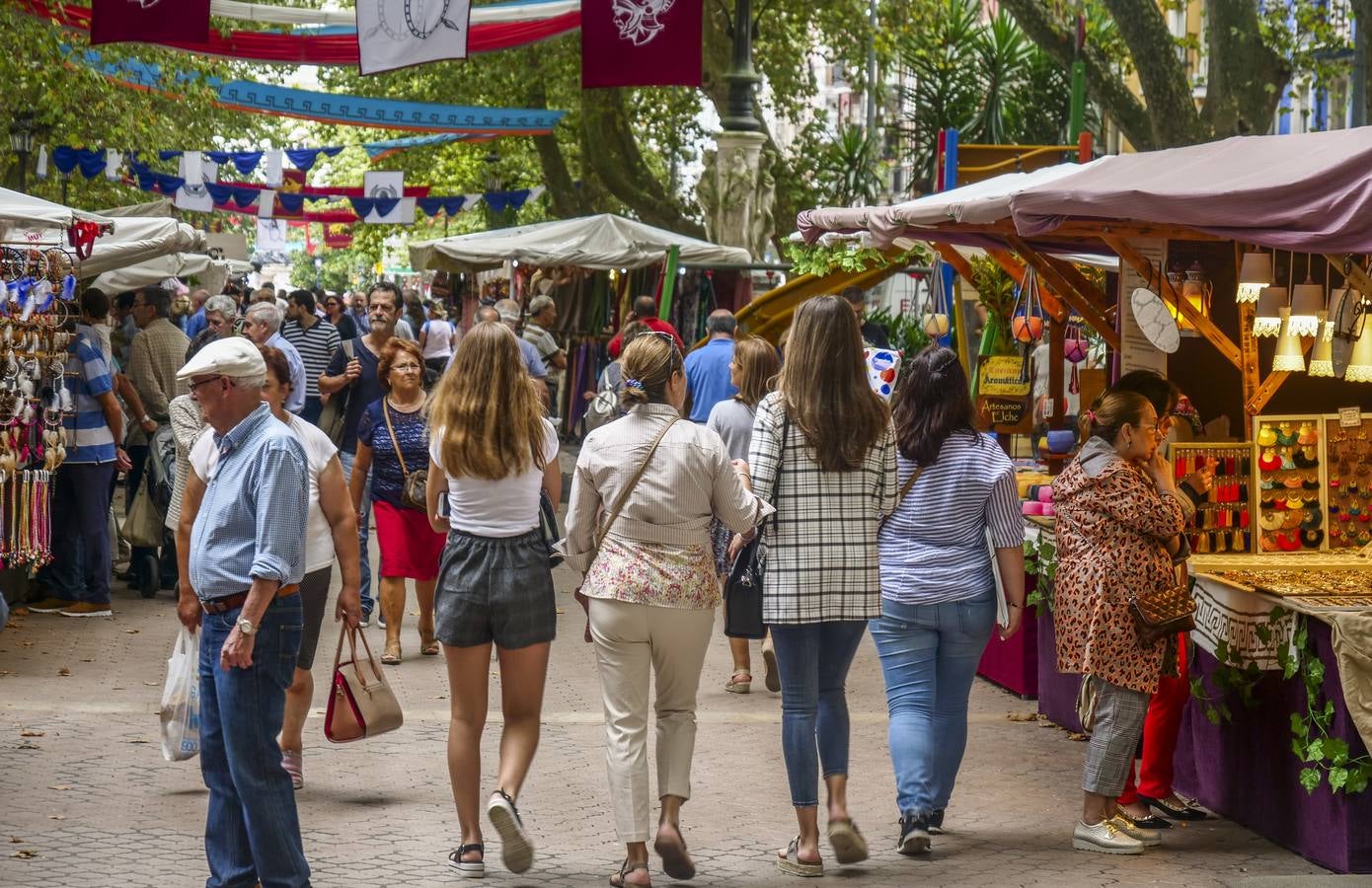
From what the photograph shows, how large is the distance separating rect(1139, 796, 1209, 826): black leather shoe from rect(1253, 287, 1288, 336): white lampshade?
218 cm

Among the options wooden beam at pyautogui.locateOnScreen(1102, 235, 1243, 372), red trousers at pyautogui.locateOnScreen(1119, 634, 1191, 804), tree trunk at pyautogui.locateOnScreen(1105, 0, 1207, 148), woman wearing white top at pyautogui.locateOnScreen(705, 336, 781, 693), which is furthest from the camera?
tree trunk at pyautogui.locateOnScreen(1105, 0, 1207, 148)

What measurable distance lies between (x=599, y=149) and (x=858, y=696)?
2185cm

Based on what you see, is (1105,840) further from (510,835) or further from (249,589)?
(249,589)

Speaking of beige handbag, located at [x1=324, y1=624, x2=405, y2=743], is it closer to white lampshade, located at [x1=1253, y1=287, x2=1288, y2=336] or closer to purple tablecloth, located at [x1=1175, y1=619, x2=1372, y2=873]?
purple tablecloth, located at [x1=1175, y1=619, x2=1372, y2=873]

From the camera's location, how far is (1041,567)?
8.54 m

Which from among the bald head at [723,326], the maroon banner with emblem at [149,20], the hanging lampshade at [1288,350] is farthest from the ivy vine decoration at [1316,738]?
the maroon banner with emblem at [149,20]

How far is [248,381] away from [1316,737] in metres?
3.84

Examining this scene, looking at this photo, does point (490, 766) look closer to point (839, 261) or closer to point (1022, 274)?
point (1022, 274)

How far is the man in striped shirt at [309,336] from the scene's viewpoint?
13.5 meters

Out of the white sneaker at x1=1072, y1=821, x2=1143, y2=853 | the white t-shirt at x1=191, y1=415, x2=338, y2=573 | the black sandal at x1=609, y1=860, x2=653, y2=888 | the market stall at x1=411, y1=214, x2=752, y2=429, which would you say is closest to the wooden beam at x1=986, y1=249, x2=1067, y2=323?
the white sneaker at x1=1072, y1=821, x2=1143, y2=853

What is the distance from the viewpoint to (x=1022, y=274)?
1146cm

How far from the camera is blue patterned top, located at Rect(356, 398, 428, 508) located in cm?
941

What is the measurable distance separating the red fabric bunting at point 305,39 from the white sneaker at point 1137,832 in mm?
10065

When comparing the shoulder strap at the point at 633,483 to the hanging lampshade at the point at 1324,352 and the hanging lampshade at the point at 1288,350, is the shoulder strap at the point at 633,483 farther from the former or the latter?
the hanging lampshade at the point at 1324,352
